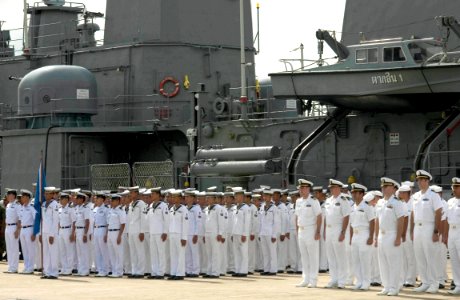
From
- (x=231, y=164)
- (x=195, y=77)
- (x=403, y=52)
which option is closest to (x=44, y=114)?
(x=195, y=77)

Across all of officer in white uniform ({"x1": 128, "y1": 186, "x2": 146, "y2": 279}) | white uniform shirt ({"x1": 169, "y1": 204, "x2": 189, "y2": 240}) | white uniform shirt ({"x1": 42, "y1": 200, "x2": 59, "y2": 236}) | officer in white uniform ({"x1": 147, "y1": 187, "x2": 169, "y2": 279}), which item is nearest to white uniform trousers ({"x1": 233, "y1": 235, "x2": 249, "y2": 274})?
white uniform shirt ({"x1": 169, "y1": 204, "x2": 189, "y2": 240})

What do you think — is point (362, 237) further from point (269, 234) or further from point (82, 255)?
point (82, 255)

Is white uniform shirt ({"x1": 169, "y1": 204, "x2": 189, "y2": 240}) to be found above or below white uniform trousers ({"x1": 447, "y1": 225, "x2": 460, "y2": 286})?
above

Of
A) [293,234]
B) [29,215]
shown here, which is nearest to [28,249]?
[29,215]

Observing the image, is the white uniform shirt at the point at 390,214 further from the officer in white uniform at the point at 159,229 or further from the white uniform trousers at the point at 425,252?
the officer in white uniform at the point at 159,229

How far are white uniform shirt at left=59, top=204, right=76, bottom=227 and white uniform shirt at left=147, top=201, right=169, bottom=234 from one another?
2.11m

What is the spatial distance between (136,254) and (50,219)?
1732 millimetres

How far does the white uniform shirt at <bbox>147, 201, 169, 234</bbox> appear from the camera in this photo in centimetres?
1944

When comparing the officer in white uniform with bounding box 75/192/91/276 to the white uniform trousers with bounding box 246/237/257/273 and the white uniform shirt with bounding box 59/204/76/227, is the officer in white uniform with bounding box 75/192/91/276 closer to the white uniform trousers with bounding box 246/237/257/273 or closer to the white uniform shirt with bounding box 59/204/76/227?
the white uniform shirt with bounding box 59/204/76/227

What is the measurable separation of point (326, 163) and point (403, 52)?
143 inches

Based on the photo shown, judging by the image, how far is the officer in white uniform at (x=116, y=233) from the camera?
20391 millimetres

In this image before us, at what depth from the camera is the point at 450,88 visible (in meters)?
20.8

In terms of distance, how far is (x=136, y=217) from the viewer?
65.6ft

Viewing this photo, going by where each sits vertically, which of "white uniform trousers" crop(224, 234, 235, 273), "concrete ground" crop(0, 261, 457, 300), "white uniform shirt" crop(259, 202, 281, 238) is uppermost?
"white uniform shirt" crop(259, 202, 281, 238)
